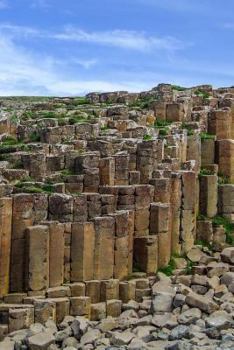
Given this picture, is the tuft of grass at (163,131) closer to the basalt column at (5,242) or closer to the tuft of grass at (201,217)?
the tuft of grass at (201,217)

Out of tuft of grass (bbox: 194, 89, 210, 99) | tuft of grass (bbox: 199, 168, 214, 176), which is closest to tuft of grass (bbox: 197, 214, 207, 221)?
tuft of grass (bbox: 199, 168, 214, 176)

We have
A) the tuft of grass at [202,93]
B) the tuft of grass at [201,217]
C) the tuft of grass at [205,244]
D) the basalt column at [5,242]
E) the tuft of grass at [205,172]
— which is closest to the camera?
the basalt column at [5,242]

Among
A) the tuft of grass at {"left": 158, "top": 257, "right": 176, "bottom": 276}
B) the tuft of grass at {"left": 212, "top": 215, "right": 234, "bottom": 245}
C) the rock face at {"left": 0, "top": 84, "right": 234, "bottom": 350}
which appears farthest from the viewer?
the tuft of grass at {"left": 212, "top": 215, "right": 234, "bottom": 245}

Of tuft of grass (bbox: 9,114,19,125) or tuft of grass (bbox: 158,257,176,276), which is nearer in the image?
tuft of grass (bbox: 158,257,176,276)

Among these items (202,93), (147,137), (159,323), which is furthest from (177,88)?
(159,323)

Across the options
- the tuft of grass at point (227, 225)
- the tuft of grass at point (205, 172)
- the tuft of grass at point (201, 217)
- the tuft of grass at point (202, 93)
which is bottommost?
the tuft of grass at point (227, 225)

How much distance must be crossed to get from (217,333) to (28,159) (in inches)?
392

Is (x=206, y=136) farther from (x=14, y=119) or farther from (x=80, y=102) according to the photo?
(x=80, y=102)

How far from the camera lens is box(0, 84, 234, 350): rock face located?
74.5ft

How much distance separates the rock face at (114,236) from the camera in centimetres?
2270

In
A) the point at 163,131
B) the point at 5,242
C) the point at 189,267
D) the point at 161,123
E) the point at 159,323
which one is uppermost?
the point at 161,123

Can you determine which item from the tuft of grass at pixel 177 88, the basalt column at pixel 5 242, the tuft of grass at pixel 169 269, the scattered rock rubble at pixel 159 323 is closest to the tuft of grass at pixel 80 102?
the tuft of grass at pixel 177 88

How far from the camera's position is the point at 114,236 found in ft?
84.4

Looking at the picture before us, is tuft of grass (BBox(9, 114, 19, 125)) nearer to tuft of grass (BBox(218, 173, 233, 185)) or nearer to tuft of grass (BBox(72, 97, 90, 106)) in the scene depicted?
tuft of grass (BBox(72, 97, 90, 106))
